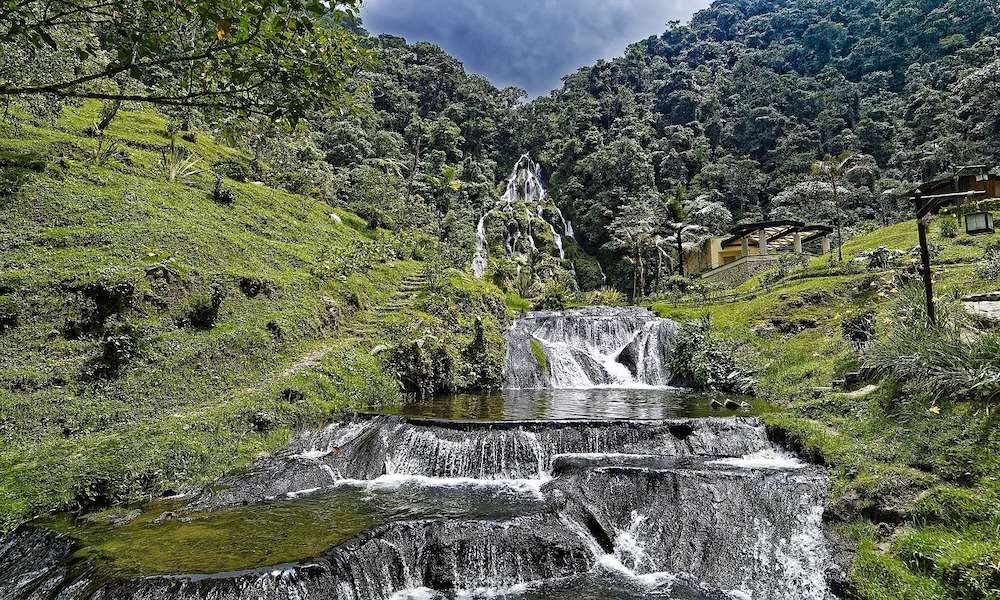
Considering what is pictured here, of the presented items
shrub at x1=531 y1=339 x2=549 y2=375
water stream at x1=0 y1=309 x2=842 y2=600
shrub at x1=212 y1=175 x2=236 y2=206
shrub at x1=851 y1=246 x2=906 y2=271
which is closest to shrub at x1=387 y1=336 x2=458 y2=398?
shrub at x1=531 y1=339 x2=549 y2=375

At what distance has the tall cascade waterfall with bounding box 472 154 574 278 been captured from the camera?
166 ft

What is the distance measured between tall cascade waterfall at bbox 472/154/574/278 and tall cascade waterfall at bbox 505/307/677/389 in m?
18.3

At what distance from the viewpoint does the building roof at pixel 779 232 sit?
3875cm

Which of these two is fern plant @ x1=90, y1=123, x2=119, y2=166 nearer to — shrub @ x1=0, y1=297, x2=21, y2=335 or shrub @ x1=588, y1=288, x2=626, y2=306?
shrub @ x1=0, y1=297, x2=21, y2=335

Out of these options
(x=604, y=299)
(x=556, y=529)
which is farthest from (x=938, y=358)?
(x=604, y=299)

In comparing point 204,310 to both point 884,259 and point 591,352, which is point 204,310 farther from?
point 884,259

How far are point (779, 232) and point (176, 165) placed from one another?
42.3 meters

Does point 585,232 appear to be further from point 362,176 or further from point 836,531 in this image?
point 836,531

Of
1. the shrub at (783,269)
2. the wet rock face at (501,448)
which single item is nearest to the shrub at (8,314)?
the wet rock face at (501,448)

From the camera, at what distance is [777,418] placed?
472 inches

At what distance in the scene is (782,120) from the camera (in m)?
69.2

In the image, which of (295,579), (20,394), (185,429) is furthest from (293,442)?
(295,579)

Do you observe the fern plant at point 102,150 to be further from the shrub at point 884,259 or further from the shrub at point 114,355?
the shrub at point 884,259

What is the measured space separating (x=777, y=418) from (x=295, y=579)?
1083 cm
